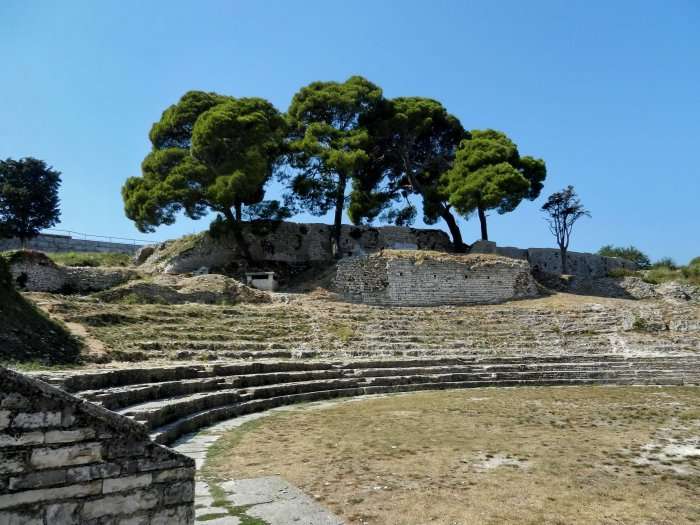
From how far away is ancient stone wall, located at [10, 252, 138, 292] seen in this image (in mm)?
17438

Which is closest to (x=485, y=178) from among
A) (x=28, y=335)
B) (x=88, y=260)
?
(x=88, y=260)

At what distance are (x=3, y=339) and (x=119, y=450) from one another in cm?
716

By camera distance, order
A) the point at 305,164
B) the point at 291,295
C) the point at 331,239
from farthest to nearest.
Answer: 1. the point at 331,239
2. the point at 305,164
3. the point at 291,295

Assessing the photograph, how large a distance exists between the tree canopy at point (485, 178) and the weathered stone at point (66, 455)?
2484cm

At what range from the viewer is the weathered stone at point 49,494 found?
8.80 ft

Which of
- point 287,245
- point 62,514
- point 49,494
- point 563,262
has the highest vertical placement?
point 287,245

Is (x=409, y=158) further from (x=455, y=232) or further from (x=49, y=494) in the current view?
(x=49, y=494)

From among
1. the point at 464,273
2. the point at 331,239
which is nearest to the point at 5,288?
the point at 464,273

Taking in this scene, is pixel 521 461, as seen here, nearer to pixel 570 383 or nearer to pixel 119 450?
pixel 119 450

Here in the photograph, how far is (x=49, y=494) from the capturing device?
9.13 feet

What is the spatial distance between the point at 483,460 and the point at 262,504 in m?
2.41

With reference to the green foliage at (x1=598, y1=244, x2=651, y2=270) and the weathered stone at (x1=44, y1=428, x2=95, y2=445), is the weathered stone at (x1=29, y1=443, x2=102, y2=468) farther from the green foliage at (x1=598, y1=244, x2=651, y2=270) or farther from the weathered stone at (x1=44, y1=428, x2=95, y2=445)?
the green foliage at (x1=598, y1=244, x2=651, y2=270)

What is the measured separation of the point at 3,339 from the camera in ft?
28.5

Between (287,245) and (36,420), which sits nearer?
(36,420)
